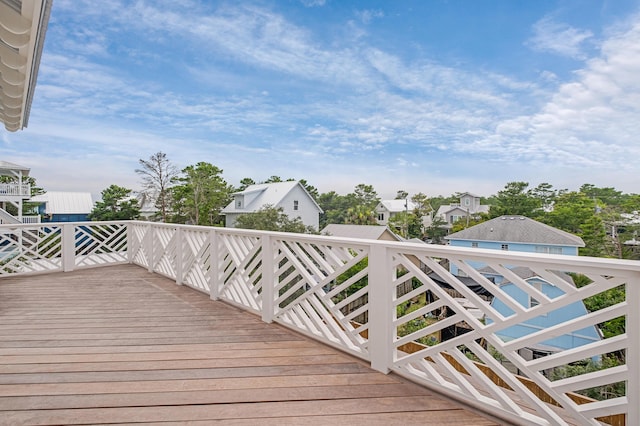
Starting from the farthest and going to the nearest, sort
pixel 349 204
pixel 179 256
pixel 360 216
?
pixel 349 204 < pixel 360 216 < pixel 179 256

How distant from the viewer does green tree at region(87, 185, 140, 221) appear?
63.7 feet

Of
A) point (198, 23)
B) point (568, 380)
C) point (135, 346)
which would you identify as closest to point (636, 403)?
point (568, 380)

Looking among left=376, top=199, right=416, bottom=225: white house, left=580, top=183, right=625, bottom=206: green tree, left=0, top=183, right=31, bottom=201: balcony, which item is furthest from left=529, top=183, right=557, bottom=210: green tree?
left=0, top=183, right=31, bottom=201: balcony

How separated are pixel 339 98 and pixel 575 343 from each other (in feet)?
71.6

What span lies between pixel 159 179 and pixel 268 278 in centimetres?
1806

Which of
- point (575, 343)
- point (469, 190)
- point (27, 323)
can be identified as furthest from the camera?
point (469, 190)

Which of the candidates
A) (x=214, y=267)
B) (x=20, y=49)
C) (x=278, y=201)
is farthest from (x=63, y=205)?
(x=20, y=49)

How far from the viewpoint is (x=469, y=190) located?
22.3 meters

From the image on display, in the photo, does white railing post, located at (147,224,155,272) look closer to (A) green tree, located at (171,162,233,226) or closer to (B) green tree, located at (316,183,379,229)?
(A) green tree, located at (171,162,233,226)

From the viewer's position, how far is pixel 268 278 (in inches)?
121

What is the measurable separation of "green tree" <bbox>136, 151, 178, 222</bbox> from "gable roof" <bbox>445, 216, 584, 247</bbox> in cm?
1522

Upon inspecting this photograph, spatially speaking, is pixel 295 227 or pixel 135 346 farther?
pixel 295 227

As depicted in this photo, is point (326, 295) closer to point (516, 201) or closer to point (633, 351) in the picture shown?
point (633, 351)

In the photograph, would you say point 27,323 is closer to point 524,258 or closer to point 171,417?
point 171,417
